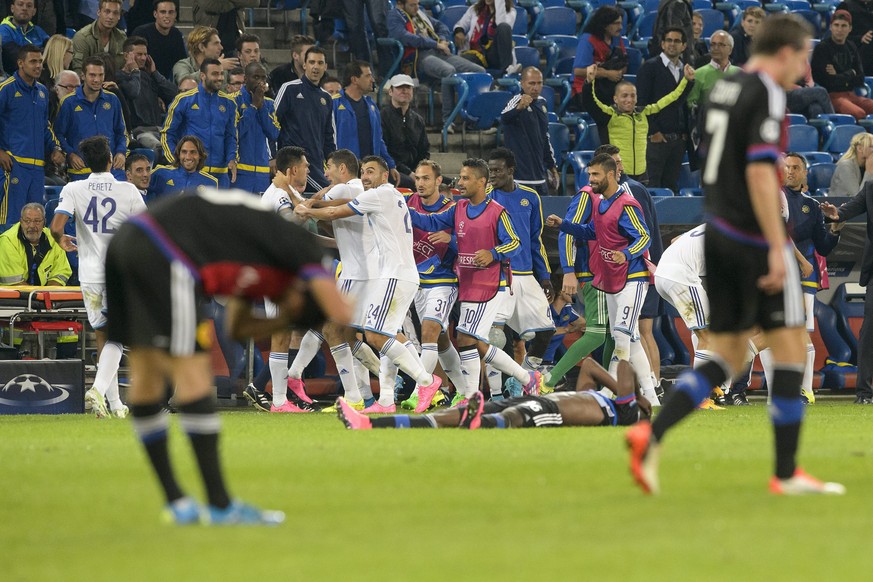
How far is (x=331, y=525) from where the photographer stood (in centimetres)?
575

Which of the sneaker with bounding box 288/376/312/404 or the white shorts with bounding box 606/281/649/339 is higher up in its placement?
the white shorts with bounding box 606/281/649/339

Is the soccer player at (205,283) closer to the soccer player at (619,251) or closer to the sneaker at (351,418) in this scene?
the sneaker at (351,418)

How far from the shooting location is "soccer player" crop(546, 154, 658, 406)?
14148mm

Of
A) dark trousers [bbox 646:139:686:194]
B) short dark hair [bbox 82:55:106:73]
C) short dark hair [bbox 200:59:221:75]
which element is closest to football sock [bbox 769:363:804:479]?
short dark hair [bbox 200:59:221:75]

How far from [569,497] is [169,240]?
2.26 metres

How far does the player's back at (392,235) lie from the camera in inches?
524

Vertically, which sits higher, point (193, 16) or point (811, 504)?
point (193, 16)

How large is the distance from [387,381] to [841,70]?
12421 millimetres

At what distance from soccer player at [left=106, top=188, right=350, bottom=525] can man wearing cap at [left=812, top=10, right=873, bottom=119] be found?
18586 mm

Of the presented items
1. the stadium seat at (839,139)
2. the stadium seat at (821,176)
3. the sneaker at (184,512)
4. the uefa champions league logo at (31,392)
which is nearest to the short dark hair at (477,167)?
the uefa champions league logo at (31,392)

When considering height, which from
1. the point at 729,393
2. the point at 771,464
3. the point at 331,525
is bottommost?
the point at 729,393

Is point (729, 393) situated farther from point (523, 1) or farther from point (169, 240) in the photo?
point (169, 240)

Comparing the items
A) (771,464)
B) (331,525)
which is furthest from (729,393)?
(331,525)

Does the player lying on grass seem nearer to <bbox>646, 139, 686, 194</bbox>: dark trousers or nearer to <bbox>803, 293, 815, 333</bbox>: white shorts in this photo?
<bbox>803, 293, 815, 333</bbox>: white shorts
